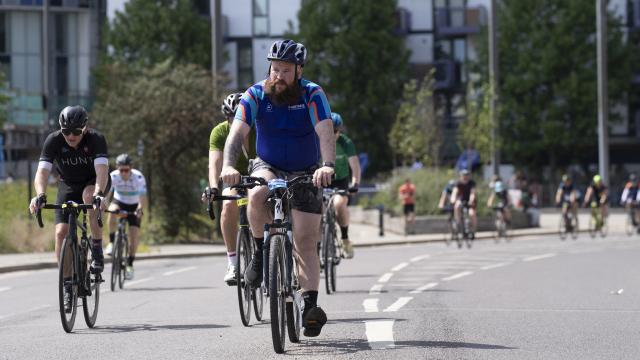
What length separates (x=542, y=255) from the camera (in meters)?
24.9

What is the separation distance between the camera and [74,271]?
11164 mm

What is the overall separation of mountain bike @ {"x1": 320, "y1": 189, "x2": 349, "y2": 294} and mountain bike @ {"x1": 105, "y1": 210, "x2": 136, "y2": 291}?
271 cm

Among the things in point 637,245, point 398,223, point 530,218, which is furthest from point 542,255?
point 530,218

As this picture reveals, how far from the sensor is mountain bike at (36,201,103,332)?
10938 millimetres

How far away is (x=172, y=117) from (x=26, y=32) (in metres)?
38.0

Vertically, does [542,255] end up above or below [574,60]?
below

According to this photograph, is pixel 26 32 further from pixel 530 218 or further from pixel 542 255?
pixel 542 255

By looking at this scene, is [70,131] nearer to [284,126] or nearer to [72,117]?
[72,117]

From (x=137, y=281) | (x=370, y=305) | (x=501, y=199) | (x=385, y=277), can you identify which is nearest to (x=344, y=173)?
(x=385, y=277)

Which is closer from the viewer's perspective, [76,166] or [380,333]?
[380,333]

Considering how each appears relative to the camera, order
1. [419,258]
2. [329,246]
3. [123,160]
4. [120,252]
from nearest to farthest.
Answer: [329,246], [120,252], [123,160], [419,258]

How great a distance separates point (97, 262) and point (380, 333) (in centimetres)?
285

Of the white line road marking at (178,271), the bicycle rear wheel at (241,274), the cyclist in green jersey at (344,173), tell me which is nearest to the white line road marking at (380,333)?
the bicycle rear wheel at (241,274)

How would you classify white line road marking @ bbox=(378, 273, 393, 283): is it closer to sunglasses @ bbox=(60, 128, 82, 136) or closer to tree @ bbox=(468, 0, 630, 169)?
sunglasses @ bbox=(60, 128, 82, 136)
